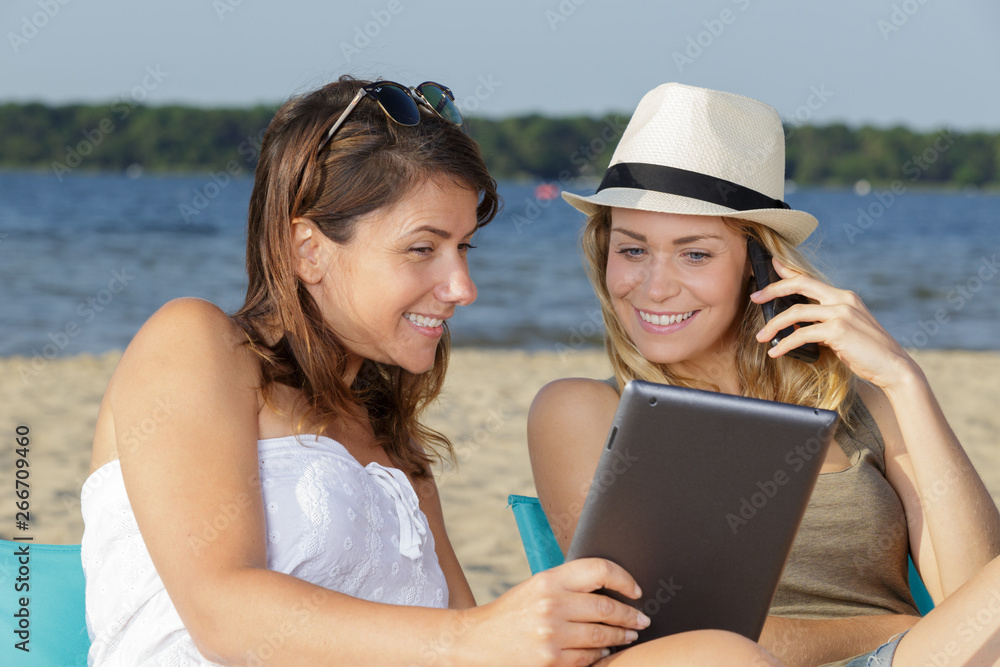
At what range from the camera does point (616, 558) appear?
66.5 inches

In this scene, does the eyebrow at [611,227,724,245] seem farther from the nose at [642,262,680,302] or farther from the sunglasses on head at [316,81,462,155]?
the sunglasses on head at [316,81,462,155]

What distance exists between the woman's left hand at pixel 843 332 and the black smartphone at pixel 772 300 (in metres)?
0.06

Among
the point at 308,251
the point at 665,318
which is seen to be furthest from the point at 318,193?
the point at 665,318

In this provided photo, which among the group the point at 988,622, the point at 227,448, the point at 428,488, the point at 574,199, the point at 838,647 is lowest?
the point at 838,647

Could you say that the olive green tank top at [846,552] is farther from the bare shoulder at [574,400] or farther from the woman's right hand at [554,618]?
the woman's right hand at [554,618]

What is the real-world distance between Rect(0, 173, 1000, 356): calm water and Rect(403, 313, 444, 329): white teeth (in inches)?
18.8

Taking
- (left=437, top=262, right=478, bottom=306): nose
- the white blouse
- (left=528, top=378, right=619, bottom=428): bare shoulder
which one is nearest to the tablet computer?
the white blouse

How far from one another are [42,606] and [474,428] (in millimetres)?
4390

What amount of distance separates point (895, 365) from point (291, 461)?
1.52m

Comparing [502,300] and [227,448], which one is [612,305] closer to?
[227,448]

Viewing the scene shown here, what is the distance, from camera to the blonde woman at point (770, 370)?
234 cm

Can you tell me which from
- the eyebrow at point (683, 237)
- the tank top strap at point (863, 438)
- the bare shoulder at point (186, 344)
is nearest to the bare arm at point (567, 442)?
the eyebrow at point (683, 237)

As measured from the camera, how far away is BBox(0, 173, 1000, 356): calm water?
37.7ft

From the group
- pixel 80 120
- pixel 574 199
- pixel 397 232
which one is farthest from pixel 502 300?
pixel 80 120
